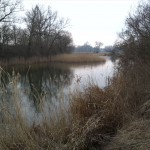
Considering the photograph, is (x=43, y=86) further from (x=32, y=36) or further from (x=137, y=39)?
(x=32, y=36)

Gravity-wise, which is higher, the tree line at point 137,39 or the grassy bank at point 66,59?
the tree line at point 137,39

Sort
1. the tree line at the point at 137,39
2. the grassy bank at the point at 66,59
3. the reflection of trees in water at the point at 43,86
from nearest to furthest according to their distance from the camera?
1. the reflection of trees in water at the point at 43,86
2. the tree line at the point at 137,39
3. the grassy bank at the point at 66,59

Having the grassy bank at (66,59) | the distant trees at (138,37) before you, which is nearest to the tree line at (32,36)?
the grassy bank at (66,59)

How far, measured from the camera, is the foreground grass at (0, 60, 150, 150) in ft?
10.3

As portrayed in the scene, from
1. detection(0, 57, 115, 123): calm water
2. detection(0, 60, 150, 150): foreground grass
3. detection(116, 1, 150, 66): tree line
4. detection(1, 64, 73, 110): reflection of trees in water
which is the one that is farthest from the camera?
detection(116, 1, 150, 66): tree line

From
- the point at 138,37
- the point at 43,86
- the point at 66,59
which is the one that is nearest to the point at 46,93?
the point at 43,86

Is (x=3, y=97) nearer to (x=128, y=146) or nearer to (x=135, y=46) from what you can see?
(x=128, y=146)

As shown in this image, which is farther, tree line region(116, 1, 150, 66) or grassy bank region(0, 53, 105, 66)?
grassy bank region(0, 53, 105, 66)

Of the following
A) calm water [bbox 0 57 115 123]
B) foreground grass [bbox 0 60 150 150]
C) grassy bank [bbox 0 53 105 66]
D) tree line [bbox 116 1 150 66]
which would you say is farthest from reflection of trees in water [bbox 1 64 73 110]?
grassy bank [bbox 0 53 105 66]

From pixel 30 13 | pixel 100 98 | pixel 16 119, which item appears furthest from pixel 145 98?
pixel 30 13

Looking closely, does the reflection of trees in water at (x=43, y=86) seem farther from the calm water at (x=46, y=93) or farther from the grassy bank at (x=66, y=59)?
the grassy bank at (x=66, y=59)

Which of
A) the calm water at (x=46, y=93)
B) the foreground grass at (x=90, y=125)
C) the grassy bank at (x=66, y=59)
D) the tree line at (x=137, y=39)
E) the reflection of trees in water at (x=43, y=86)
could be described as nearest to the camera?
the foreground grass at (x=90, y=125)

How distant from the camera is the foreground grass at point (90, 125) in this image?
3.13m

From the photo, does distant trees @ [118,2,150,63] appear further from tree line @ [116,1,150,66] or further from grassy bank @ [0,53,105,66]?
grassy bank @ [0,53,105,66]
